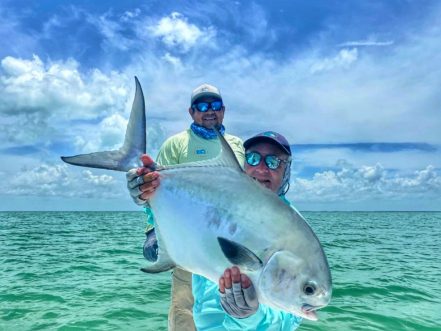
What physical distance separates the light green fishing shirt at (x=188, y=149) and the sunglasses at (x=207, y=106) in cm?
30

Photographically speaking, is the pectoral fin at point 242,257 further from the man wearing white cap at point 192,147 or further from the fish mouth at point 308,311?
the man wearing white cap at point 192,147

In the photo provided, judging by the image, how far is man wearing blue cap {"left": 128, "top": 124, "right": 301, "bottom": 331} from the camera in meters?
2.41

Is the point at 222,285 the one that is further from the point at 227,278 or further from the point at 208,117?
the point at 208,117

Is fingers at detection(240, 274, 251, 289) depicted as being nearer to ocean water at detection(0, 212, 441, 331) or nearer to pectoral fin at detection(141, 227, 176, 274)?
pectoral fin at detection(141, 227, 176, 274)

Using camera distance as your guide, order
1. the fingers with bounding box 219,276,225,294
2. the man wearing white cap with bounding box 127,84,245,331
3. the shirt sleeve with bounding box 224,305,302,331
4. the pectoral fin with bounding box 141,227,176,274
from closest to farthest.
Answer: the fingers with bounding box 219,276,225,294 → the shirt sleeve with bounding box 224,305,302,331 → the pectoral fin with bounding box 141,227,176,274 → the man wearing white cap with bounding box 127,84,245,331

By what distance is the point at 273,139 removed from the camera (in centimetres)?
317

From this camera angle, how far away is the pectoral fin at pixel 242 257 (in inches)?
92.4

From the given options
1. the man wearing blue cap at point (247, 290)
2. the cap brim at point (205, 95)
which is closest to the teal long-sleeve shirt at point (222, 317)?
the man wearing blue cap at point (247, 290)

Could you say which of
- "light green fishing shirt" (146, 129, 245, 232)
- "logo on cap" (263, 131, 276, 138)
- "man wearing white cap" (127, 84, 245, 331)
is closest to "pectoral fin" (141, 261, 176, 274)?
"logo on cap" (263, 131, 276, 138)

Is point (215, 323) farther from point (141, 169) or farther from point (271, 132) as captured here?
point (271, 132)

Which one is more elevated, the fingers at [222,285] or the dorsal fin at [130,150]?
the dorsal fin at [130,150]

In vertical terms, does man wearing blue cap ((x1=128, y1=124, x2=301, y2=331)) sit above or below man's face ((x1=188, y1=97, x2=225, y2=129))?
below

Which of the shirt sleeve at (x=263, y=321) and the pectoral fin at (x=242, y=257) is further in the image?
the shirt sleeve at (x=263, y=321)

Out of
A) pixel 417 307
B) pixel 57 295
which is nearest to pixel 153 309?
pixel 57 295
